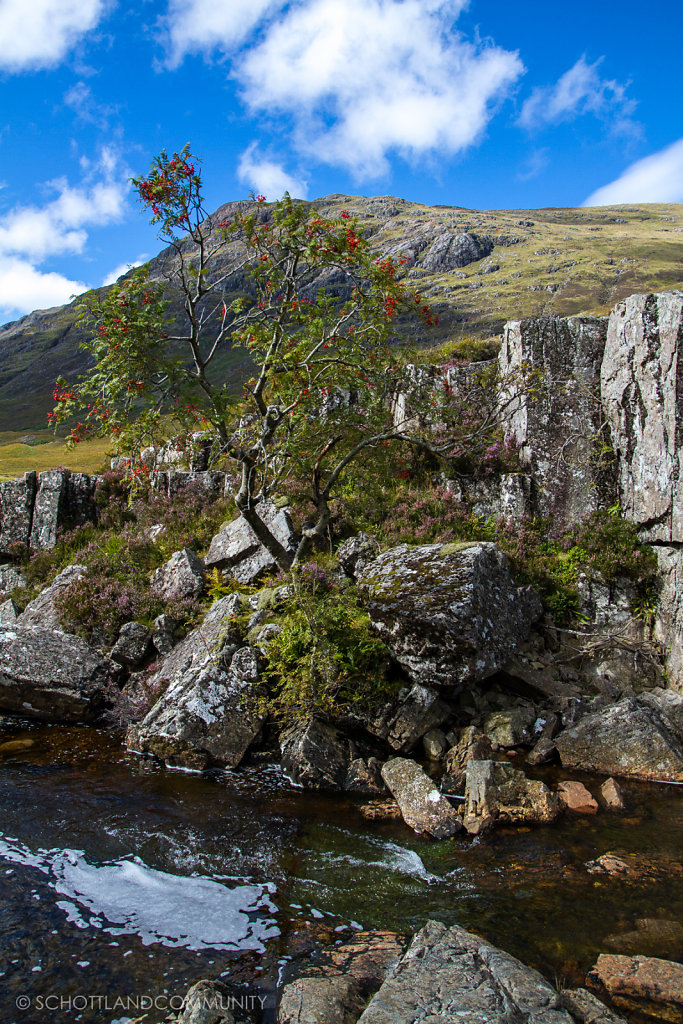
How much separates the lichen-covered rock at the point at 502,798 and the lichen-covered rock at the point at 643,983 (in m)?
2.53

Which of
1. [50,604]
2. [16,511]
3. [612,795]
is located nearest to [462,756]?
[612,795]

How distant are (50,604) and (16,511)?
6.56m

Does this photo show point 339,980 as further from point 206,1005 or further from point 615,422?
point 615,422

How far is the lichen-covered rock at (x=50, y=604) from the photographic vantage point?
14867mm

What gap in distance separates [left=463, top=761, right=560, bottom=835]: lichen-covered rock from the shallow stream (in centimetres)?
20

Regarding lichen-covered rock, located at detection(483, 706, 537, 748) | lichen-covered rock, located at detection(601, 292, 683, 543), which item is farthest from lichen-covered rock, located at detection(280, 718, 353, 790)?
lichen-covered rock, located at detection(601, 292, 683, 543)

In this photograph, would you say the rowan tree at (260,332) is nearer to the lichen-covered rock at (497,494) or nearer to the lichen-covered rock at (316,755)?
the lichen-covered rock at (497,494)

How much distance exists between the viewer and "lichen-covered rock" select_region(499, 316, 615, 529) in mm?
14719

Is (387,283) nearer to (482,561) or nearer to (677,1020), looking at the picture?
(482,561)

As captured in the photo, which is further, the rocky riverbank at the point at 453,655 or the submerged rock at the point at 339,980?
the rocky riverbank at the point at 453,655

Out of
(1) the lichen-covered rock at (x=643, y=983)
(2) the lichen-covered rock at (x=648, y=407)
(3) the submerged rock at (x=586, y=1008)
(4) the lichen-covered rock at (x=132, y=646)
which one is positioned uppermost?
(2) the lichen-covered rock at (x=648, y=407)

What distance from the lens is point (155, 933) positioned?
6070 millimetres

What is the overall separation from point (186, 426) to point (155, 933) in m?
8.80

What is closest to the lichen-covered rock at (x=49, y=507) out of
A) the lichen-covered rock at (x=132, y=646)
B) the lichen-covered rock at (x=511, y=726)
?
the lichen-covered rock at (x=132, y=646)
